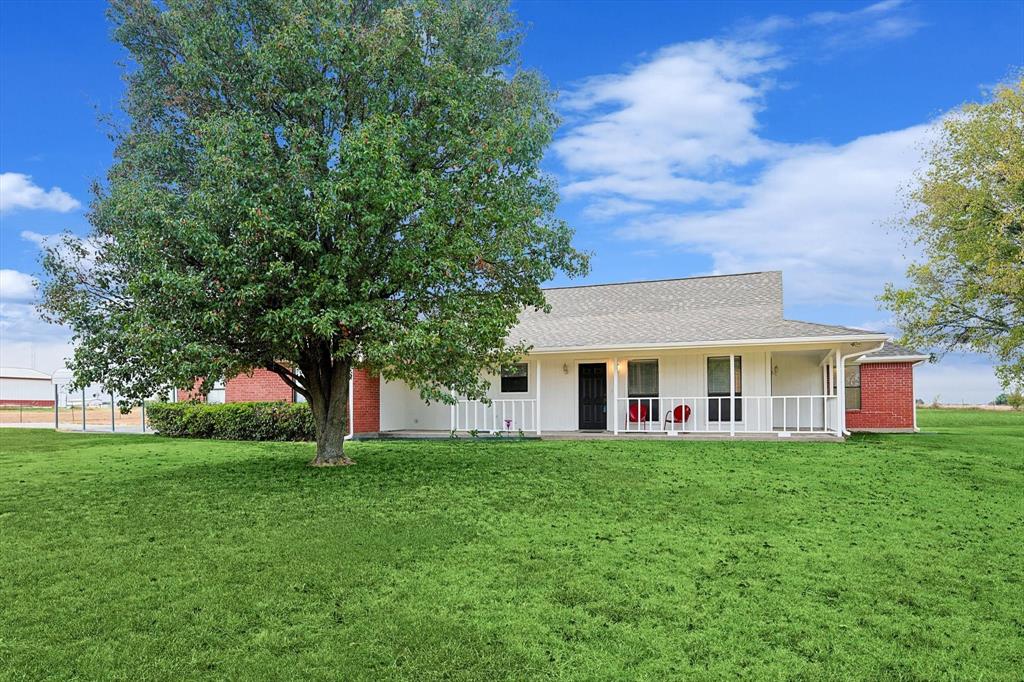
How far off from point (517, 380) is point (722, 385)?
5.64 metres

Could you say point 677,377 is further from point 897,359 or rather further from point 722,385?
point 897,359

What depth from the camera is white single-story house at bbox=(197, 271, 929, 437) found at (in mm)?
17859

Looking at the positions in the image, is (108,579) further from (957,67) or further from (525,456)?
(957,67)

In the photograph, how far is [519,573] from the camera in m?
6.86

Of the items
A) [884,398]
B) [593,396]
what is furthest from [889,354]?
[593,396]

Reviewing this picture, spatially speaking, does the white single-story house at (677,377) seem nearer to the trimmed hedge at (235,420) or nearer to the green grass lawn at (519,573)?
the trimmed hedge at (235,420)

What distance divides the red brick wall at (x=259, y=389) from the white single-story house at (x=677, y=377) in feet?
0.21

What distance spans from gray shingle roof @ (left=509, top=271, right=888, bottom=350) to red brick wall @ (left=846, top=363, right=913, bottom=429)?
503 centimetres

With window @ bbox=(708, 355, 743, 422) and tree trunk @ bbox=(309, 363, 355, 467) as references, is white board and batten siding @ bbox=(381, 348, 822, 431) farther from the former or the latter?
tree trunk @ bbox=(309, 363, 355, 467)

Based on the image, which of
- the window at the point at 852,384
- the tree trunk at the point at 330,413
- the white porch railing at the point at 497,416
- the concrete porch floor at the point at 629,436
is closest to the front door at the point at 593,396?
the concrete porch floor at the point at 629,436

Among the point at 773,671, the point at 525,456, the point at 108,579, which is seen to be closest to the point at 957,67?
the point at 525,456

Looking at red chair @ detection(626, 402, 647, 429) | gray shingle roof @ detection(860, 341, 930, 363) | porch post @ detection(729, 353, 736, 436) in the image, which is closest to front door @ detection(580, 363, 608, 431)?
red chair @ detection(626, 402, 647, 429)

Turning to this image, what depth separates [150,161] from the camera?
13.1 meters

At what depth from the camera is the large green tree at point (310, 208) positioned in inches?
434
